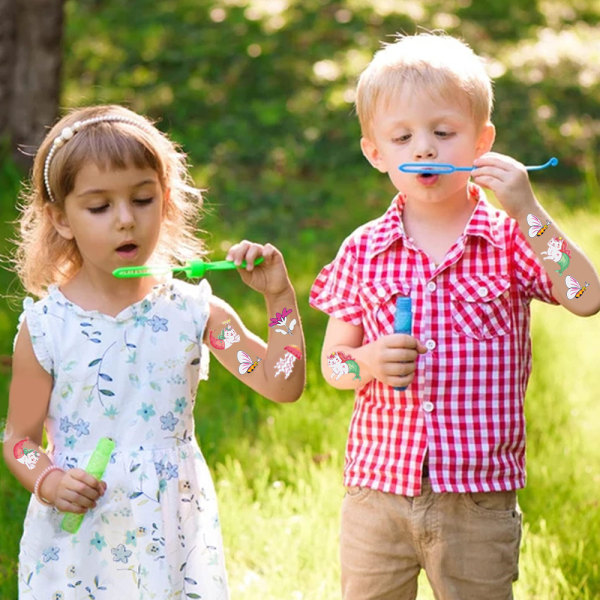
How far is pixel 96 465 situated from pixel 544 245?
1.11 m

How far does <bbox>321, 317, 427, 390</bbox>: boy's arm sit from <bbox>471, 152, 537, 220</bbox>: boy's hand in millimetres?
366

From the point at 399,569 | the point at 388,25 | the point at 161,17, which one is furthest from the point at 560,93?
the point at 399,569

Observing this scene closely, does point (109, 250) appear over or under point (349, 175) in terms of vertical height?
under

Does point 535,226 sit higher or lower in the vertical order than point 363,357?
higher

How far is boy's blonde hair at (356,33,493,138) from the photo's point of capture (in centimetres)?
256

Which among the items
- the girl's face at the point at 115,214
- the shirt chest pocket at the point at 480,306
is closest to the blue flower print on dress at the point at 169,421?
the girl's face at the point at 115,214

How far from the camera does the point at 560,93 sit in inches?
349

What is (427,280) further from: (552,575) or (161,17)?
(161,17)

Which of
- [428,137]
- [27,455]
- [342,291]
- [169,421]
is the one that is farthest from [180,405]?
[428,137]

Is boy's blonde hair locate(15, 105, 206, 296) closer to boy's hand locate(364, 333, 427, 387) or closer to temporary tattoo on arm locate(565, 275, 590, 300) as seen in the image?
boy's hand locate(364, 333, 427, 387)

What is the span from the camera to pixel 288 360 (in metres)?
2.71

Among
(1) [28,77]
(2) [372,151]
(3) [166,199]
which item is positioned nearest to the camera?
(2) [372,151]

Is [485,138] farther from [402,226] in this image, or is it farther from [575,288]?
[575,288]

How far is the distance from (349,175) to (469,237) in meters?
5.07
